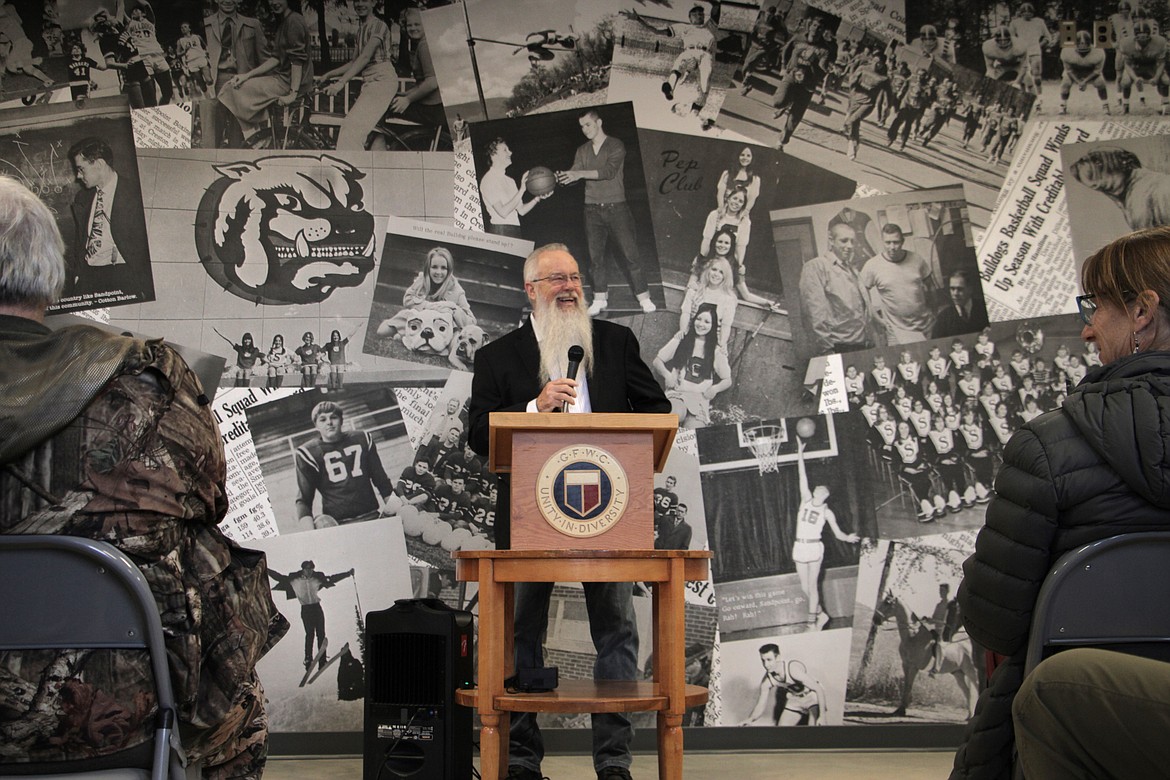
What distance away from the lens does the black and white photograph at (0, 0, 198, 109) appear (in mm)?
4609

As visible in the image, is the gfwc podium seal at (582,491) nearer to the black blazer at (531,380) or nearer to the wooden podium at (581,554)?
the wooden podium at (581,554)

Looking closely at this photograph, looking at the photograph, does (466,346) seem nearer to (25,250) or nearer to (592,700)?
(592,700)

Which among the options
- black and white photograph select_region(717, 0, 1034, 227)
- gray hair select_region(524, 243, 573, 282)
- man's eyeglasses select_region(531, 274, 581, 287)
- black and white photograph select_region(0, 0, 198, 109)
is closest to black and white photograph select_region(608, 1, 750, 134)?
black and white photograph select_region(717, 0, 1034, 227)

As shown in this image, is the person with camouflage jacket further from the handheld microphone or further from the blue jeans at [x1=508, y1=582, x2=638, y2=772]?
the blue jeans at [x1=508, y1=582, x2=638, y2=772]

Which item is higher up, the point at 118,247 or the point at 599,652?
the point at 118,247

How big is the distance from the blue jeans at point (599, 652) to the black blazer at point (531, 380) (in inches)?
10.8

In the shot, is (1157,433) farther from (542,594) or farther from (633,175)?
(633,175)

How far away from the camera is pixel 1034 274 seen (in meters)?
4.68

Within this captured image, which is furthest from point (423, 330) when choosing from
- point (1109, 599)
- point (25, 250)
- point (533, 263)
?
point (1109, 599)

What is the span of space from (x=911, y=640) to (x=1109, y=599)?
2.73 m

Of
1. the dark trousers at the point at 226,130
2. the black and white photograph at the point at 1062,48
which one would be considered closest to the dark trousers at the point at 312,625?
the dark trousers at the point at 226,130

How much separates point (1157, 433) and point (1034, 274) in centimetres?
305

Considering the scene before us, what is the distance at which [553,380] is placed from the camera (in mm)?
3521

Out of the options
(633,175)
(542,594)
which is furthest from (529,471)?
(633,175)
